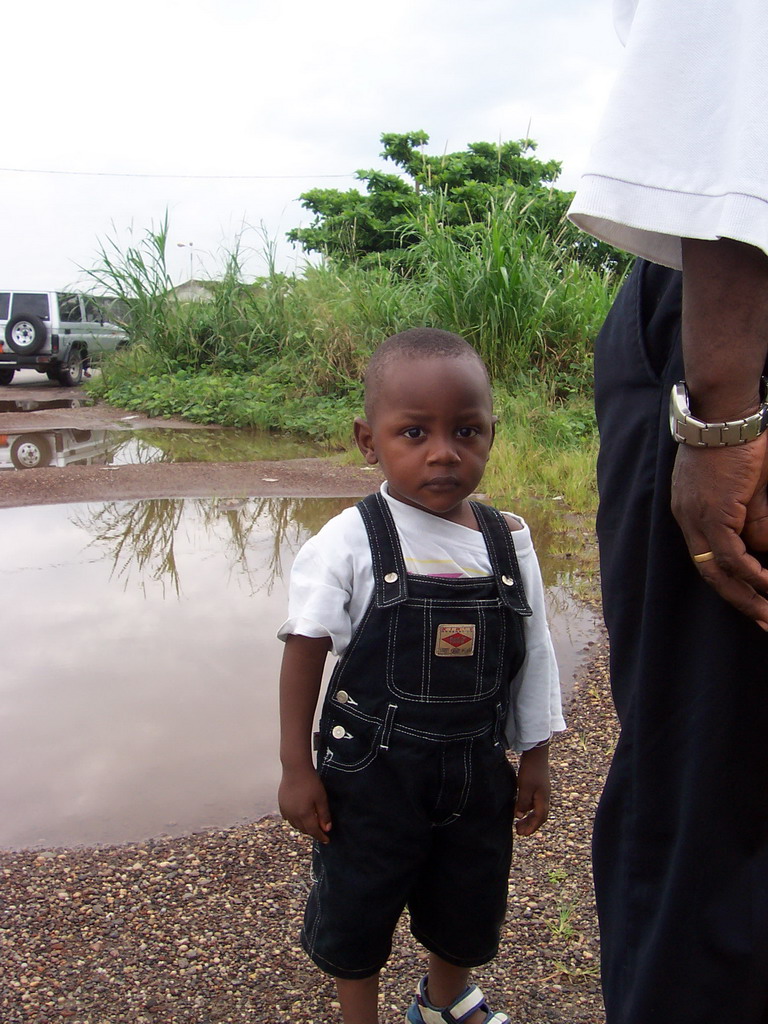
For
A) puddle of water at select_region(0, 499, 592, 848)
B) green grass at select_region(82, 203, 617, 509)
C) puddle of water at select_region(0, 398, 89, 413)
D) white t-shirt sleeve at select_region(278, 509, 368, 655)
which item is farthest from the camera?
puddle of water at select_region(0, 398, 89, 413)

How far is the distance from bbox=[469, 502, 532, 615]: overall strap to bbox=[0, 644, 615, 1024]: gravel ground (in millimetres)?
827

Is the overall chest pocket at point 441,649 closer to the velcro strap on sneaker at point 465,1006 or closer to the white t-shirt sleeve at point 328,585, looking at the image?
the white t-shirt sleeve at point 328,585

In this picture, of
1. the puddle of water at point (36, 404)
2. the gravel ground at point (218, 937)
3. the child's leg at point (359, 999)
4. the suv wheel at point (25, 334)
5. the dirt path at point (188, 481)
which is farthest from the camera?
the suv wheel at point (25, 334)

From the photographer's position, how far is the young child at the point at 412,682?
153cm

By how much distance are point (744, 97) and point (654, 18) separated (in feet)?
0.45

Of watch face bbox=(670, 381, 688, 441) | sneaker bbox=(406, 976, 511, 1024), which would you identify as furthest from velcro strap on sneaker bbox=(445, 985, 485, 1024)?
watch face bbox=(670, 381, 688, 441)

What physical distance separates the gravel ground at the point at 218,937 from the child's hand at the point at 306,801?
1.61ft

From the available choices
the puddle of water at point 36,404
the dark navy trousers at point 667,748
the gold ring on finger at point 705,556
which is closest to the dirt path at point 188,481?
the dark navy trousers at point 667,748

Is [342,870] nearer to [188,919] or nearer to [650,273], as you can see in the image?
[188,919]

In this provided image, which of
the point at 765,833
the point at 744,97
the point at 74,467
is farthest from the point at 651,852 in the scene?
the point at 74,467

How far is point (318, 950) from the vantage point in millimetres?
1606

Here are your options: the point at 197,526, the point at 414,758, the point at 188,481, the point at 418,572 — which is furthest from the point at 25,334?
the point at 414,758

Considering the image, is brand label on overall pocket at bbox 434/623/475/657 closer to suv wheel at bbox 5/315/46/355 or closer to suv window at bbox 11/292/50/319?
suv wheel at bbox 5/315/46/355

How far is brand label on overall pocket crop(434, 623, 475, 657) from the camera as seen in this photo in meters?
1.54
